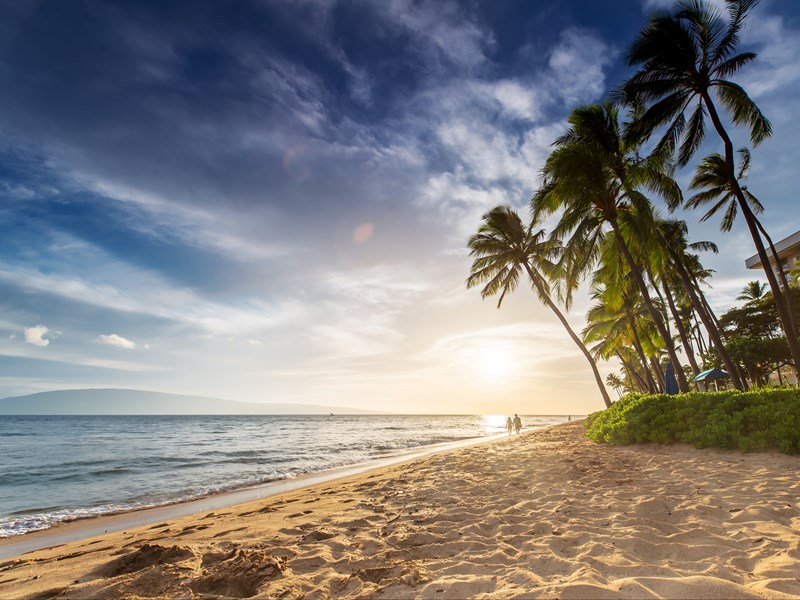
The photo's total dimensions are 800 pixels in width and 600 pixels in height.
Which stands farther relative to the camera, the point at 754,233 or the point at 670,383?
the point at 670,383

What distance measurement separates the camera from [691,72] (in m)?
12.2

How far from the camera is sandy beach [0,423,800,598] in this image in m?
2.81

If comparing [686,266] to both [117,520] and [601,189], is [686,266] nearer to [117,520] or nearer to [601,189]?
[601,189]

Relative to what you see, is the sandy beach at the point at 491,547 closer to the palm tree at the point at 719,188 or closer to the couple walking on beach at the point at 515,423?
the palm tree at the point at 719,188

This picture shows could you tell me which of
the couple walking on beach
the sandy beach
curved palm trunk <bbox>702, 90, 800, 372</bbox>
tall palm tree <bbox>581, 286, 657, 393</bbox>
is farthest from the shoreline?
tall palm tree <bbox>581, 286, 657, 393</bbox>

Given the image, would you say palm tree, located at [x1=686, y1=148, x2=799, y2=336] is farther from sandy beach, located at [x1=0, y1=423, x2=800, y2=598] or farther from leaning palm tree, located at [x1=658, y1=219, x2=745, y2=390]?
sandy beach, located at [x1=0, y1=423, x2=800, y2=598]

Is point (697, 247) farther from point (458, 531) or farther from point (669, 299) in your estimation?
point (458, 531)

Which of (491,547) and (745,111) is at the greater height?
(745,111)

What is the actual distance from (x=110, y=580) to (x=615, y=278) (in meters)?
17.8

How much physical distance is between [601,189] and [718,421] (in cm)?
908

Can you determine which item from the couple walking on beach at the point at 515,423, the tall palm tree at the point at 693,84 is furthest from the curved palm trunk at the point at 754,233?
the couple walking on beach at the point at 515,423

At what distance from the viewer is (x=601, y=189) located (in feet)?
46.7

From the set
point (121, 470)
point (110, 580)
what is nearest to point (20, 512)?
point (121, 470)

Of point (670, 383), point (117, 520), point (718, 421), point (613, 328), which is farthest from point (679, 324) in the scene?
point (117, 520)
